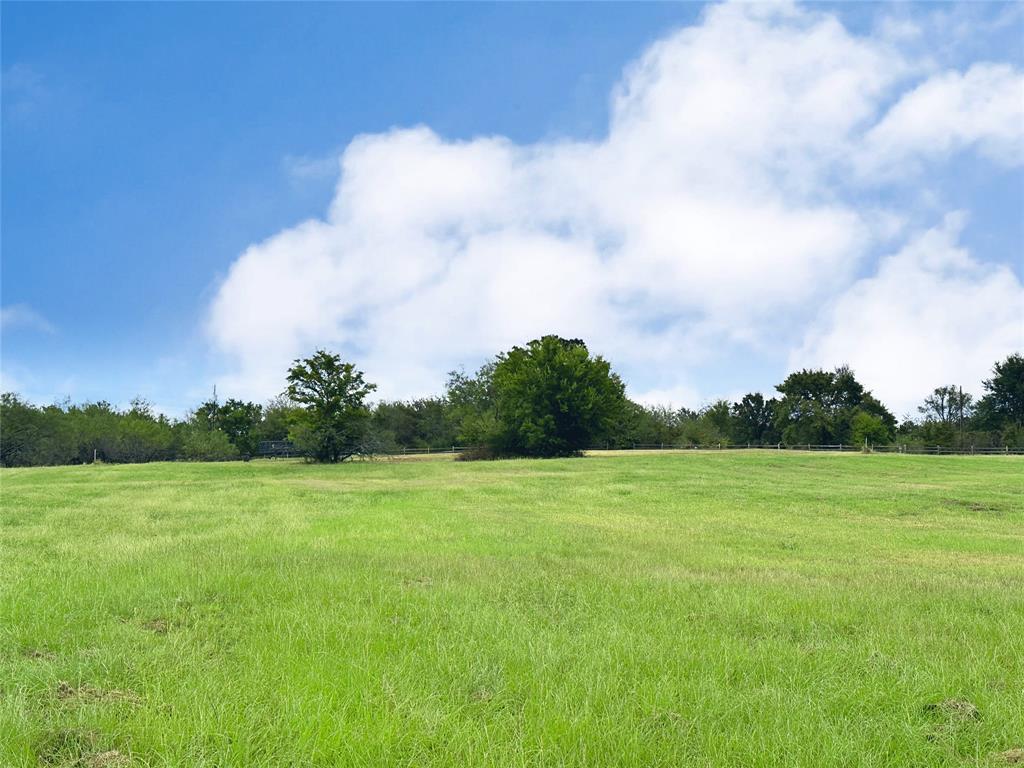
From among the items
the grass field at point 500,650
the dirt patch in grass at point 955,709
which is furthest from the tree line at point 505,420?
the dirt patch in grass at point 955,709

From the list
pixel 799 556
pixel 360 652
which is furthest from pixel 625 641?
pixel 799 556

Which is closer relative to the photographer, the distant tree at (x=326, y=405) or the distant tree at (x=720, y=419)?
the distant tree at (x=326, y=405)

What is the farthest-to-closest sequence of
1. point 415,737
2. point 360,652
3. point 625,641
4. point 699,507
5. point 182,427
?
point 182,427
point 699,507
point 625,641
point 360,652
point 415,737

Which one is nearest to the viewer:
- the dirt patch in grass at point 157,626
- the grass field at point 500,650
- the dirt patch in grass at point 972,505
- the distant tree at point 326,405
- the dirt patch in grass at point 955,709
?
the grass field at point 500,650

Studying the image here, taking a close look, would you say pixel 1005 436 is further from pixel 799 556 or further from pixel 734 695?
pixel 734 695

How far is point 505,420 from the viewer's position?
62938mm

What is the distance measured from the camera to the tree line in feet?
153

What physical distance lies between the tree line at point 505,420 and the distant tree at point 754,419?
0.16 m

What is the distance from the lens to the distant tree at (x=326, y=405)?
4488 cm

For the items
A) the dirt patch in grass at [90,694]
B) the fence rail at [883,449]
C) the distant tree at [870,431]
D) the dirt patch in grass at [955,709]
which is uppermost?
the distant tree at [870,431]

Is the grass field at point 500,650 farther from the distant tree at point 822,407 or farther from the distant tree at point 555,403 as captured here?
the distant tree at point 822,407

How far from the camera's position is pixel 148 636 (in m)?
5.74

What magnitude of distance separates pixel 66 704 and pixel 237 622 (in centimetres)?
199

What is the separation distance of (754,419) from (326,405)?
71.3m
